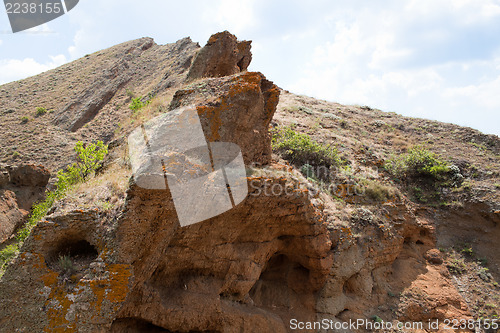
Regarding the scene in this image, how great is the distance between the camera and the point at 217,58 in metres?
13.0

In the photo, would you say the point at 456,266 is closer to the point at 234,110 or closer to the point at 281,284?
the point at 281,284

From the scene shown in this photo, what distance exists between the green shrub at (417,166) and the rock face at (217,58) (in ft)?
26.8

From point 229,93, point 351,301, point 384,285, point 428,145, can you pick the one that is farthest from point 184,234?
point 428,145

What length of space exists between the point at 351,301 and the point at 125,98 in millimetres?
23861

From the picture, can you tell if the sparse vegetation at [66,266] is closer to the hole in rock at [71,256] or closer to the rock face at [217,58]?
the hole in rock at [71,256]

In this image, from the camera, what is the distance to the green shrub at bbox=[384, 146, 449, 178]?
1352 cm

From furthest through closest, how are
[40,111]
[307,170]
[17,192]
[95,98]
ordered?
[95,98], [40,111], [17,192], [307,170]

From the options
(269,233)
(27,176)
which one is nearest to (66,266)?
(269,233)

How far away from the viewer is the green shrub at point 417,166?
1352 cm

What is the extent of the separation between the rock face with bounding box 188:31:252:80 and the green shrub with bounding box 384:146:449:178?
8.17 m

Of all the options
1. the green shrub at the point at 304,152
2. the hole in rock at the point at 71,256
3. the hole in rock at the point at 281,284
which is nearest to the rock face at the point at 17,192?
the hole in rock at the point at 71,256

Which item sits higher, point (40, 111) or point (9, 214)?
point (40, 111)

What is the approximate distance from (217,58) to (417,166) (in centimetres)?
990

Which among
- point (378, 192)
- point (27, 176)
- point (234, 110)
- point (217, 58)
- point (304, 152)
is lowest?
point (378, 192)
